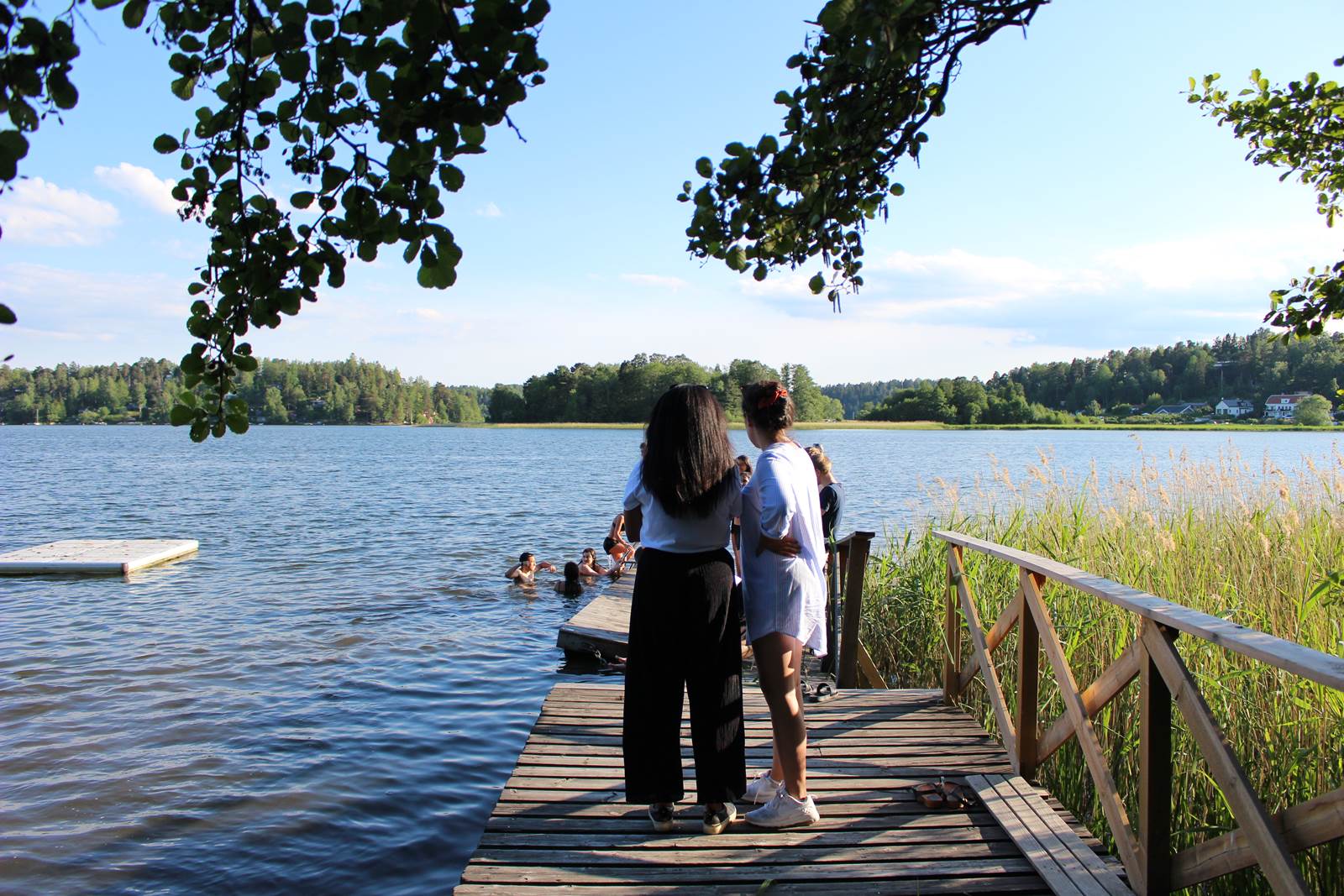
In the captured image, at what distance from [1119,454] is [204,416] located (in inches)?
2213

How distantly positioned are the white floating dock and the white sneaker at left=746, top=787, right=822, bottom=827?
14674 mm

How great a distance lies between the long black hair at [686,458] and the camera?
3.64 m

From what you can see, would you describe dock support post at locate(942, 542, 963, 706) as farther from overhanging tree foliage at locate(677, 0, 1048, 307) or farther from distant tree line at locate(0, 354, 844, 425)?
distant tree line at locate(0, 354, 844, 425)

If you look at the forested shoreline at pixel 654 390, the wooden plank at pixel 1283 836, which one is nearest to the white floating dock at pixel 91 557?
the wooden plank at pixel 1283 836

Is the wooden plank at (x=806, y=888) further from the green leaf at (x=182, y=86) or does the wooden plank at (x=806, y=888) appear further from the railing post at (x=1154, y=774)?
the green leaf at (x=182, y=86)

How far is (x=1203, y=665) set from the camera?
15.8ft

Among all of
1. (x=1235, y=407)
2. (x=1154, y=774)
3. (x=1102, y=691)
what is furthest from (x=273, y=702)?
(x=1235, y=407)

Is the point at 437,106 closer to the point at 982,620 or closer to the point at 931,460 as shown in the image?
the point at 982,620

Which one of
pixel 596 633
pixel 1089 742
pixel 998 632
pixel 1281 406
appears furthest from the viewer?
pixel 1281 406

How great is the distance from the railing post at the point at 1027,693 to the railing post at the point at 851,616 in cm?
188

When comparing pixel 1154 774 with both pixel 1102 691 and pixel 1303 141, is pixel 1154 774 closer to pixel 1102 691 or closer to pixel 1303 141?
pixel 1102 691

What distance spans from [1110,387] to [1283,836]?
365 ft

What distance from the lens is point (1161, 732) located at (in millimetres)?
3098

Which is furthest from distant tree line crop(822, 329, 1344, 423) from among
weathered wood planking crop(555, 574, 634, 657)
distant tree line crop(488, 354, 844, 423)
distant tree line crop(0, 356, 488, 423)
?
weathered wood planking crop(555, 574, 634, 657)
